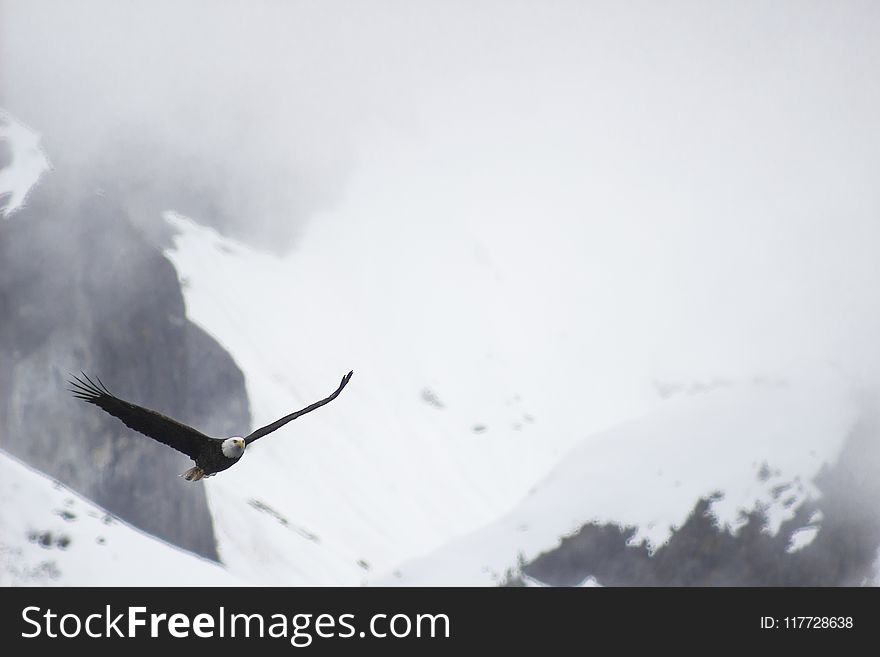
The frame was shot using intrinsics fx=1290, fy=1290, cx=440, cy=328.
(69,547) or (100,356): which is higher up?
(100,356)

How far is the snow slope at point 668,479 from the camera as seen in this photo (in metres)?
92.2

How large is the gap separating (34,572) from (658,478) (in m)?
48.1

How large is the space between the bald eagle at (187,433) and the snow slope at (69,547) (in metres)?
42.6

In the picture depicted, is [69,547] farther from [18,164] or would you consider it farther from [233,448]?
[18,164]

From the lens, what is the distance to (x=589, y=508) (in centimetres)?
9531

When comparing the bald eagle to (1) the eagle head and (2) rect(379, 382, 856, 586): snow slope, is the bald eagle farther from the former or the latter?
(2) rect(379, 382, 856, 586): snow slope

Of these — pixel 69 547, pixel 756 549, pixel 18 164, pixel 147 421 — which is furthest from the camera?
pixel 18 164

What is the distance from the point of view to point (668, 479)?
9831 centimetres

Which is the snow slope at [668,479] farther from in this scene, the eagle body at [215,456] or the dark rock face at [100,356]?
the eagle body at [215,456]

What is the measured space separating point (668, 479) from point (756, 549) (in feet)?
27.5

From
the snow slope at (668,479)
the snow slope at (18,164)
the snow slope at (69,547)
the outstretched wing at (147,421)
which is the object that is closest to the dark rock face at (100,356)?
the snow slope at (18,164)

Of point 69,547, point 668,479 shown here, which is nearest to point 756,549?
point 668,479

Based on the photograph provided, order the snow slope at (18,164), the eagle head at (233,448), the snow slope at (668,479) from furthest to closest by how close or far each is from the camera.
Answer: the snow slope at (18,164)
the snow slope at (668,479)
the eagle head at (233,448)
